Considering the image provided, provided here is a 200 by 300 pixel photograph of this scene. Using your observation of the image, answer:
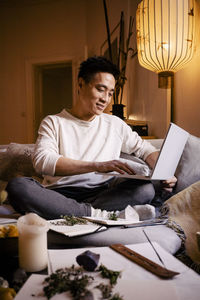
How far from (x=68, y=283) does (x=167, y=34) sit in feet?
5.56

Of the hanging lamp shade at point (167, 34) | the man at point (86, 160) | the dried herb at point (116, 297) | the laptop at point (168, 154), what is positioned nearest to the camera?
the dried herb at point (116, 297)

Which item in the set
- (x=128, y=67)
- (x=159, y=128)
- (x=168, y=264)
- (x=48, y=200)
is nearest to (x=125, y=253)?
(x=168, y=264)

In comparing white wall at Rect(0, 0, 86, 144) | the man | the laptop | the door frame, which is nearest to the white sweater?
the man

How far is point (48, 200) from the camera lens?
3.98ft

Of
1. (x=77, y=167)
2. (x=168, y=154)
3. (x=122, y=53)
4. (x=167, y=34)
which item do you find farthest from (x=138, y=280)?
(x=122, y=53)

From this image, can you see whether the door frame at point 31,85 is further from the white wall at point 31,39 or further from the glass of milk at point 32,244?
the glass of milk at point 32,244

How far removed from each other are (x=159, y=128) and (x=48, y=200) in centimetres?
149

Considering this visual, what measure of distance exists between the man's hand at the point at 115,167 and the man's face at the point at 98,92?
435 millimetres

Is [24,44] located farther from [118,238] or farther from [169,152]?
[118,238]

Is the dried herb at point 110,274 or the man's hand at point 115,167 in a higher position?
the man's hand at point 115,167

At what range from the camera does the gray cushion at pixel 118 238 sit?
980mm

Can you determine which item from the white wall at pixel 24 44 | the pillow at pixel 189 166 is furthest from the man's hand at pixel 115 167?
the white wall at pixel 24 44

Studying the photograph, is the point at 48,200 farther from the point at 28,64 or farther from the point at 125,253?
the point at 28,64

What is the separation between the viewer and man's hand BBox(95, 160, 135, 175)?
4.14ft
